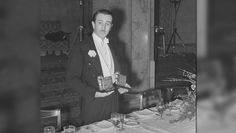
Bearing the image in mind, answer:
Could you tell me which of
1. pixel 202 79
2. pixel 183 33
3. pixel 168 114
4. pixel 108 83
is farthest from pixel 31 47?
pixel 183 33

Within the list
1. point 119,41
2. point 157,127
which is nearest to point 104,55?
point 157,127

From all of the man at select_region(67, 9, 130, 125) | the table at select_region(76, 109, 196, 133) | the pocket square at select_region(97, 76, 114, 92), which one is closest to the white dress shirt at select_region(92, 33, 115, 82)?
the man at select_region(67, 9, 130, 125)

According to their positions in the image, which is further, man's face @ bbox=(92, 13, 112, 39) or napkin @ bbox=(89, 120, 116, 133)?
man's face @ bbox=(92, 13, 112, 39)

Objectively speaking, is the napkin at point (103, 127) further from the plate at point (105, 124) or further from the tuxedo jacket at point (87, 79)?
the tuxedo jacket at point (87, 79)

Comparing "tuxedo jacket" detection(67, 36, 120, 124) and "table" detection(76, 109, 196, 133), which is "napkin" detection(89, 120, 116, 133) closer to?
"table" detection(76, 109, 196, 133)

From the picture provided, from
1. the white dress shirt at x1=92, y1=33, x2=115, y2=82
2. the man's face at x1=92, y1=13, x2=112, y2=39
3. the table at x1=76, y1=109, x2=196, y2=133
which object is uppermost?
the man's face at x1=92, y1=13, x2=112, y2=39

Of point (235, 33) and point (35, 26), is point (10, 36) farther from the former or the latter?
point (235, 33)

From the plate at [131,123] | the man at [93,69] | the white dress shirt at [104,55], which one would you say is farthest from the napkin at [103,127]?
the white dress shirt at [104,55]

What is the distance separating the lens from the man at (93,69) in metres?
2.72

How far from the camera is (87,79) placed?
2.84 meters

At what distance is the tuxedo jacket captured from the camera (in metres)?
2.70

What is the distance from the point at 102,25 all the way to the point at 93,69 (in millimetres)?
461

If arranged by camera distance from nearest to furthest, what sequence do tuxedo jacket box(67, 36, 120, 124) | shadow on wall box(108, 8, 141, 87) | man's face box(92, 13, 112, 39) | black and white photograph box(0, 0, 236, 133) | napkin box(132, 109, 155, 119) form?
black and white photograph box(0, 0, 236, 133) < napkin box(132, 109, 155, 119) < tuxedo jacket box(67, 36, 120, 124) < man's face box(92, 13, 112, 39) < shadow on wall box(108, 8, 141, 87)

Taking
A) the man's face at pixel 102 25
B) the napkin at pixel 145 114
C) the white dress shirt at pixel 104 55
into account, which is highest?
the man's face at pixel 102 25
